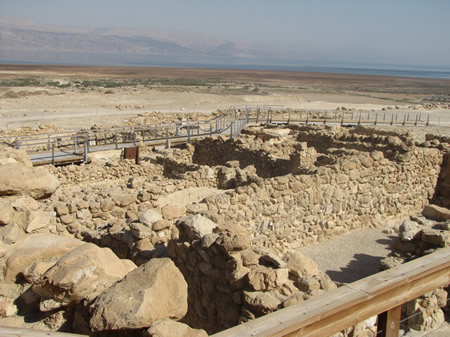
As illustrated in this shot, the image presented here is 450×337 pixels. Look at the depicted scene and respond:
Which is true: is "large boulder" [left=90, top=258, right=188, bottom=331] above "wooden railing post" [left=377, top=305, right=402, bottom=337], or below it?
below

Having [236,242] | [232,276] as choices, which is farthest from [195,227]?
[232,276]

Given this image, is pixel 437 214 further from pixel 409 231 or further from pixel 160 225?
pixel 160 225

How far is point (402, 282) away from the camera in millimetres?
2844

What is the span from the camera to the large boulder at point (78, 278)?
375 cm

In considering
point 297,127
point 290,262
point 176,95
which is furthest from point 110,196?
point 176,95

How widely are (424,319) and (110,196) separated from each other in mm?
5422

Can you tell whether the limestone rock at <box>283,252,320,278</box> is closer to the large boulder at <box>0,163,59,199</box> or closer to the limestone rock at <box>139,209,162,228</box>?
the limestone rock at <box>139,209,162,228</box>

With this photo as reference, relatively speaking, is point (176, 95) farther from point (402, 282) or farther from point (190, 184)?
point (402, 282)

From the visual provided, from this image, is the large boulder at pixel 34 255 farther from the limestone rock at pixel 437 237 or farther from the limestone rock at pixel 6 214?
the limestone rock at pixel 437 237

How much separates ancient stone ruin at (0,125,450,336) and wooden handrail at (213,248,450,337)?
0.64m

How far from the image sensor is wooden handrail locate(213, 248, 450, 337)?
244 centimetres

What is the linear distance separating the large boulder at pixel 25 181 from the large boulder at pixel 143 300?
11.9ft

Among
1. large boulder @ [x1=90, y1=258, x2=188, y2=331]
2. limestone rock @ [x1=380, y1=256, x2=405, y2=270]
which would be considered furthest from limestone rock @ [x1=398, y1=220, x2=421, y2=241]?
large boulder @ [x1=90, y1=258, x2=188, y2=331]

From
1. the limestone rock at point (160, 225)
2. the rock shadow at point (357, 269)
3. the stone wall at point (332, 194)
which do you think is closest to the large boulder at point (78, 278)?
the limestone rock at point (160, 225)
